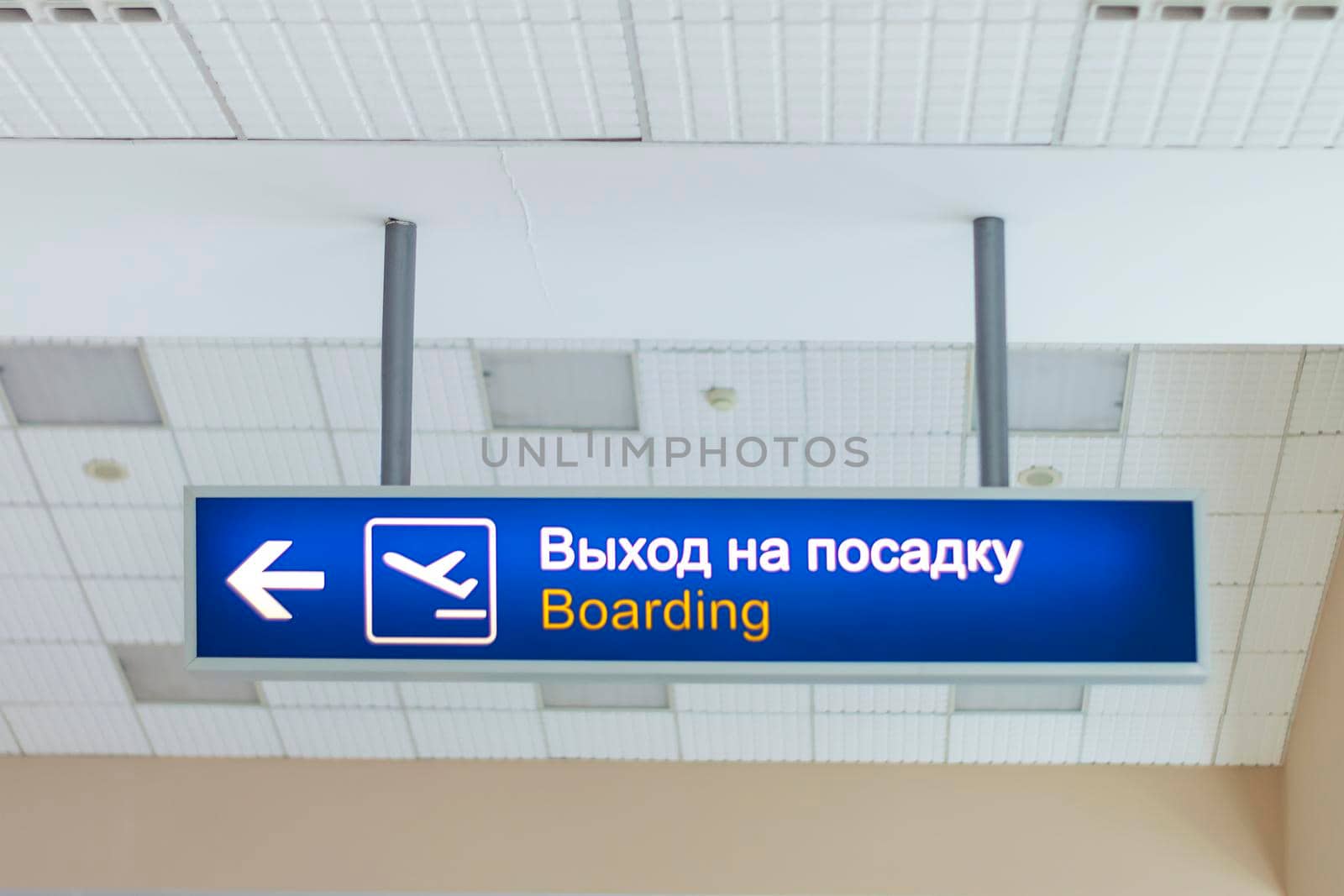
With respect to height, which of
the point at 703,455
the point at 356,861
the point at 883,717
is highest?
the point at 703,455

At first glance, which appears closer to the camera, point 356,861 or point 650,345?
point 650,345

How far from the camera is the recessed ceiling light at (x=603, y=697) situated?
27.7ft

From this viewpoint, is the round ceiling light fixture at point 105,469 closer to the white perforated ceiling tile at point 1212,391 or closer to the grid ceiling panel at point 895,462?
the grid ceiling panel at point 895,462

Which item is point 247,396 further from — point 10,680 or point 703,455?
point 10,680

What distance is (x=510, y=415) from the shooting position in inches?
286

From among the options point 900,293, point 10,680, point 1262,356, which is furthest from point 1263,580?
point 10,680

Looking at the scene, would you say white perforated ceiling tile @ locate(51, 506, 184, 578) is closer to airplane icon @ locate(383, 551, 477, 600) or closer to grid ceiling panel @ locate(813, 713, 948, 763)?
grid ceiling panel @ locate(813, 713, 948, 763)

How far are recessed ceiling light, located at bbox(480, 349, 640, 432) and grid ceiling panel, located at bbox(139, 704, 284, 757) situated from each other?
8.72 ft

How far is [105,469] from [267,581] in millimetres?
4030

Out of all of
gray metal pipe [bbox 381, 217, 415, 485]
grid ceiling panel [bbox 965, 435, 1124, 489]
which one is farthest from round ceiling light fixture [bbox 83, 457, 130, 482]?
grid ceiling panel [bbox 965, 435, 1124, 489]

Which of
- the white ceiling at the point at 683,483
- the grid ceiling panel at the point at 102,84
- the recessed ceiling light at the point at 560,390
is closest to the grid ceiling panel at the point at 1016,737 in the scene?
the white ceiling at the point at 683,483

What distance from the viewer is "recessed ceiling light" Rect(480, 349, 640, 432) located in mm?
6945

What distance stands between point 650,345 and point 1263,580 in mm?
3270

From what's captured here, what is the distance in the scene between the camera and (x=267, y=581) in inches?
155
